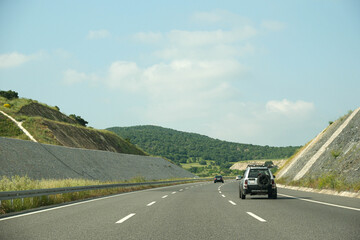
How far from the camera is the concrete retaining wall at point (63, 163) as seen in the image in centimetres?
3303

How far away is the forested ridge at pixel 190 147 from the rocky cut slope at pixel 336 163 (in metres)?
112

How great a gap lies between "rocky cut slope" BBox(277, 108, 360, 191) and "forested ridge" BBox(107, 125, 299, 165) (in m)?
112

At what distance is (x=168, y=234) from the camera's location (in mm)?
7309

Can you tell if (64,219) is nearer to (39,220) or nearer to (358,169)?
(39,220)

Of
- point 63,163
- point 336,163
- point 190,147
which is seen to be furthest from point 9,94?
point 190,147

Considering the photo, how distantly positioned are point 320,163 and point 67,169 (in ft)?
88.7

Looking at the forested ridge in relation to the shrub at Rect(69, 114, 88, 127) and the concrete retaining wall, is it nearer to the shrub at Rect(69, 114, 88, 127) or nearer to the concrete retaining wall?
the shrub at Rect(69, 114, 88, 127)

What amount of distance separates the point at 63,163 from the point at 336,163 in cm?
2987

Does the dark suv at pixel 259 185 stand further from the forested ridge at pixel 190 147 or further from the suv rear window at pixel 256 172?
the forested ridge at pixel 190 147

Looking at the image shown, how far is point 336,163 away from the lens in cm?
2556

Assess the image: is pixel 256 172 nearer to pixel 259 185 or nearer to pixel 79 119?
pixel 259 185

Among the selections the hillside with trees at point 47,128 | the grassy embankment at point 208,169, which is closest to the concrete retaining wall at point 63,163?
the hillside with trees at point 47,128

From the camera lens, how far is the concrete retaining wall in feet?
108

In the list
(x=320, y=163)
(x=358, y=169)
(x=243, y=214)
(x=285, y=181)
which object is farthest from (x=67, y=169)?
(x=243, y=214)
